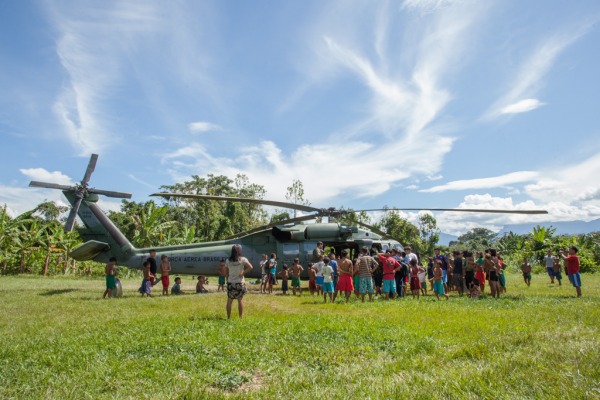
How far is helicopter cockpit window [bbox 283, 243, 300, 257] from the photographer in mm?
16781

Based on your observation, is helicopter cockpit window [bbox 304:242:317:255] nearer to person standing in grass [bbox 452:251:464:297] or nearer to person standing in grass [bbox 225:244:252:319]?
person standing in grass [bbox 452:251:464:297]

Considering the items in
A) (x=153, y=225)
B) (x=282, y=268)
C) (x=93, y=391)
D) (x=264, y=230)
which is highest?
(x=153, y=225)

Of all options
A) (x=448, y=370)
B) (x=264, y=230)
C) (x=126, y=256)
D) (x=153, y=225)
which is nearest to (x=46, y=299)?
(x=126, y=256)

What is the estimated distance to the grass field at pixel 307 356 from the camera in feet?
12.4

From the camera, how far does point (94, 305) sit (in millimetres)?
10703

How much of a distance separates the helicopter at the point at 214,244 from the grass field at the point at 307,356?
7.37 m

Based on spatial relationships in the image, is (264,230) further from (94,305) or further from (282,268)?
(94,305)

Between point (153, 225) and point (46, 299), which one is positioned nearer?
point (46, 299)

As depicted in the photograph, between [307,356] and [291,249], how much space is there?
11.7 metres

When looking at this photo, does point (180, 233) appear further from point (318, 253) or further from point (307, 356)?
point (307, 356)

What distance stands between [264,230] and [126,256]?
6.07m

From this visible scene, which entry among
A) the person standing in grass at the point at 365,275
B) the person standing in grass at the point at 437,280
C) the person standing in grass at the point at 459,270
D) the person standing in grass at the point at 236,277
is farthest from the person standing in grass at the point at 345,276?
the person standing in grass at the point at 459,270

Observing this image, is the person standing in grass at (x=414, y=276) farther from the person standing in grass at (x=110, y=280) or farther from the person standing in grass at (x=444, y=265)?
the person standing in grass at (x=110, y=280)

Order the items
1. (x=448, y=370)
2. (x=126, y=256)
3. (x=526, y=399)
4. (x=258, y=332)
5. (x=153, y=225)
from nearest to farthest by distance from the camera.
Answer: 1. (x=526, y=399)
2. (x=448, y=370)
3. (x=258, y=332)
4. (x=126, y=256)
5. (x=153, y=225)
